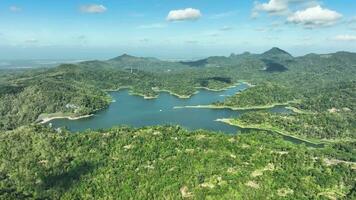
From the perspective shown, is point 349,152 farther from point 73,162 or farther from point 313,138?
point 73,162

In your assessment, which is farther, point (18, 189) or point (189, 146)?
point (189, 146)

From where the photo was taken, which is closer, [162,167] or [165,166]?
[162,167]

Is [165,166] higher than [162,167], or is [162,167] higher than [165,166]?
[165,166]

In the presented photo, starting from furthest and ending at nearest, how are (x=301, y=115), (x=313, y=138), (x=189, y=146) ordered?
1. (x=301, y=115)
2. (x=313, y=138)
3. (x=189, y=146)

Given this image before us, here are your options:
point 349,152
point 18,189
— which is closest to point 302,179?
point 349,152

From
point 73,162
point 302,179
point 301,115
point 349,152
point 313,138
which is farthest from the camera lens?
point 301,115

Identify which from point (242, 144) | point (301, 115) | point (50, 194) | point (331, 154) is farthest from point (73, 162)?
point (301, 115)

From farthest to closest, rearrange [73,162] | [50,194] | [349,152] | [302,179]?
[349,152]
[73,162]
[302,179]
[50,194]

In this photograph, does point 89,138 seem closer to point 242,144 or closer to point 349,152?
point 242,144

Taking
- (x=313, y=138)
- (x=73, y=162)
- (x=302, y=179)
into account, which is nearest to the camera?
(x=302, y=179)
